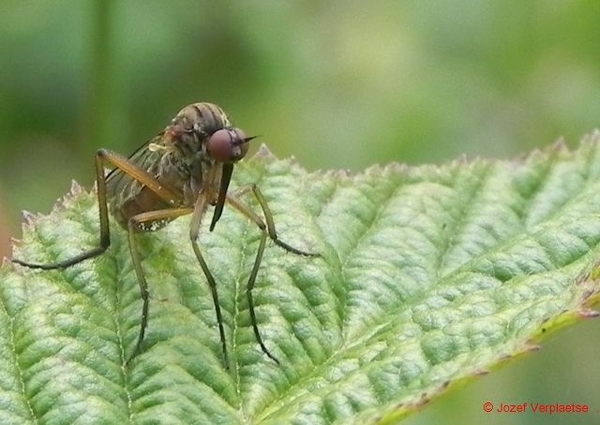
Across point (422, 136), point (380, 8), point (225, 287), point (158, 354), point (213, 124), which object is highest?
point (380, 8)

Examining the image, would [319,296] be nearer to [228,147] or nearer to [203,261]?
[203,261]

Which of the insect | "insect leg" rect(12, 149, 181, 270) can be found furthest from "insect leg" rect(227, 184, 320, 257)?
"insect leg" rect(12, 149, 181, 270)

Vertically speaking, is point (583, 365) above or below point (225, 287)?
above

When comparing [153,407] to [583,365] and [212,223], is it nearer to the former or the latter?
[212,223]

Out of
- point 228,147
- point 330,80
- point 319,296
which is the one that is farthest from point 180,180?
point 330,80

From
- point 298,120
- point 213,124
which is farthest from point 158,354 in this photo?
point 298,120
